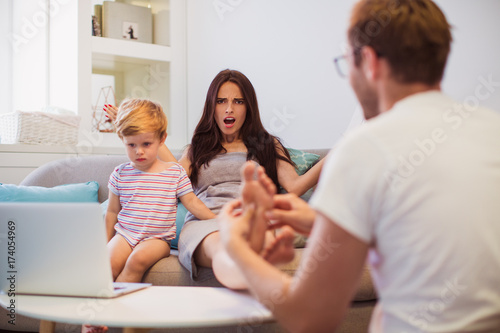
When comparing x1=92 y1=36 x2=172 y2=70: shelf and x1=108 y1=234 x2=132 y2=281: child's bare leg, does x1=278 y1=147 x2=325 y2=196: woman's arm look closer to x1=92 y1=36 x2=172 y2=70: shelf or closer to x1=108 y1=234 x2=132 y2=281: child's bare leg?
x1=108 y1=234 x2=132 y2=281: child's bare leg

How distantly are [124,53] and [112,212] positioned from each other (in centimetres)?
204

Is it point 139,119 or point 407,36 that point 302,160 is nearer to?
point 139,119

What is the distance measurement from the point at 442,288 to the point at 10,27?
153 inches

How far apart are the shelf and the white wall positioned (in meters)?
0.44

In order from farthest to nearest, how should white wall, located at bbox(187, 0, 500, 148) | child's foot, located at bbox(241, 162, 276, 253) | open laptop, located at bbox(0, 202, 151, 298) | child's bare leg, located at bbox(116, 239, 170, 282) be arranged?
white wall, located at bbox(187, 0, 500, 148) → child's bare leg, located at bbox(116, 239, 170, 282) → open laptop, located at bbox(0, 202, 151, 298) → child's foot, located at bbox(241, 162, 276, 253)

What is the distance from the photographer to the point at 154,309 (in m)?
1.05

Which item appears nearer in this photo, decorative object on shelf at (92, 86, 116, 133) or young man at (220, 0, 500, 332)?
young man at (220, 0, 500, 332)

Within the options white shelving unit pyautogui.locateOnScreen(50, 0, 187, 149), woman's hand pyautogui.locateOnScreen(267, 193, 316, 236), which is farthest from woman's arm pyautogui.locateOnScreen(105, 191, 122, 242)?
white shelving unit pyautogui.locateOnScreen(50, 0, 187, 149)

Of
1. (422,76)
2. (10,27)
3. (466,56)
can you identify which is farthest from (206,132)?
(10,27)

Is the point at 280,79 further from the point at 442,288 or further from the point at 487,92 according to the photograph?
the point at 442,288

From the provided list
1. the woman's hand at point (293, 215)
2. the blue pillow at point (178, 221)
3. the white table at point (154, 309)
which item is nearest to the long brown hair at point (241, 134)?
the blue pillow at point (178, 221)

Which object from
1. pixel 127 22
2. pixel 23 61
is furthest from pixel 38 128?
pixel 127 22

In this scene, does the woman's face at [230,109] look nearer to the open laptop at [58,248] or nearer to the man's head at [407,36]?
the open laptop at [58,248]

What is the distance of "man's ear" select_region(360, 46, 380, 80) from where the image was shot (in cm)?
78
